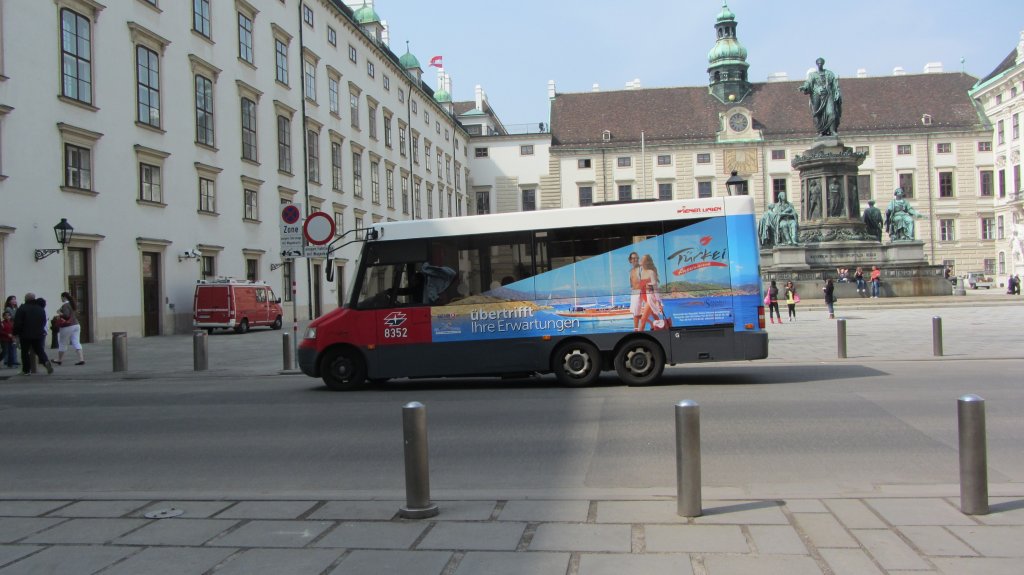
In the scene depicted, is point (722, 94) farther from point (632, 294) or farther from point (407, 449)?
point (407, 449)

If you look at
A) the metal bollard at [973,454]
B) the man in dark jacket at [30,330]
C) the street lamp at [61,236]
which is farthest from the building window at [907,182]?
the metal bollard at [973,454]

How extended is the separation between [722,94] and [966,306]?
2102 inches

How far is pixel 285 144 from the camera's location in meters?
42.3

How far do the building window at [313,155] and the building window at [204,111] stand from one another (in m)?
9.34

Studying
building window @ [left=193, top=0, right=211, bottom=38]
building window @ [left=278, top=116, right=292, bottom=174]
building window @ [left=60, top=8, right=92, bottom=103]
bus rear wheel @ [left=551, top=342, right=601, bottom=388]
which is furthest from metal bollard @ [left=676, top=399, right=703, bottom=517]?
building window @ [left=278, top=116, right=292, bottom=174]

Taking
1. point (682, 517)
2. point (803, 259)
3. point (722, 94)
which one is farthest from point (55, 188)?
point (722, 94)

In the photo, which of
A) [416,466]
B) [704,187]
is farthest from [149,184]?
[704,187]

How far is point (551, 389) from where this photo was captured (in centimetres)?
1270

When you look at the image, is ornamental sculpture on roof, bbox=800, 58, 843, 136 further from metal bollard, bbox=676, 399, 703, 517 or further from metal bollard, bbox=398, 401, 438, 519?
metal bollard, bbox=398, 401, 438, 519

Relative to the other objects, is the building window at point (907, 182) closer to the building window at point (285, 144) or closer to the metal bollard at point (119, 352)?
the building window at point (285, 144)

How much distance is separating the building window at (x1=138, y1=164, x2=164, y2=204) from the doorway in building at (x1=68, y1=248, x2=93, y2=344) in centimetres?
362

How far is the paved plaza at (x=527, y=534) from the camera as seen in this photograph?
4547 mm

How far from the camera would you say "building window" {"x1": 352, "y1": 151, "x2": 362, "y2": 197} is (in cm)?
5112

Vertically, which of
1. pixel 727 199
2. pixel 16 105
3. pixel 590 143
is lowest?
pixel 727 199
